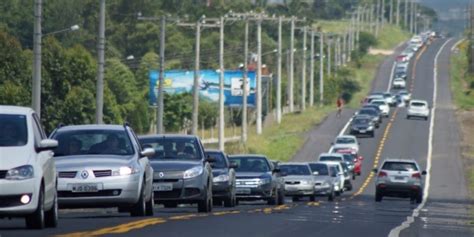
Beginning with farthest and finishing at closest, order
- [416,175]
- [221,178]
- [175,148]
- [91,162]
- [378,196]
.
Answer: [416,175], [378,196], [221,178], [175,148], [91,162]

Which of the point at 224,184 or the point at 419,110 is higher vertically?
the point at 224,184

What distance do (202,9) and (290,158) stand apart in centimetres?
7645

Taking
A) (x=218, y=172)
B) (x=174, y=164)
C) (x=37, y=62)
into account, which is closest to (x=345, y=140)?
(x=37, y=62)

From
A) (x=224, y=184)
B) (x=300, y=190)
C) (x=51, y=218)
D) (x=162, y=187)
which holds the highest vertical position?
(x=51, y=218)

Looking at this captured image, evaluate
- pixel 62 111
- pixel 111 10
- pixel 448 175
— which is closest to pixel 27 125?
pixel 448 175

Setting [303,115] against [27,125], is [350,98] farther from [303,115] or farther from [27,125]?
[27,125]

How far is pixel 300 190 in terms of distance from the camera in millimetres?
51125

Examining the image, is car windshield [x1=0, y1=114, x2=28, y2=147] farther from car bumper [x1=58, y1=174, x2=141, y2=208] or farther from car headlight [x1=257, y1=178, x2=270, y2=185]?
car headlight [x1=257, y1=178, x2=270, y2=185]

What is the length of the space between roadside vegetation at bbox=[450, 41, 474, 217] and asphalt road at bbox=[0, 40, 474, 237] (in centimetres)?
62

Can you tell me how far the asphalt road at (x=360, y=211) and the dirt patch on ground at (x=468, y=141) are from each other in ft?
1.56

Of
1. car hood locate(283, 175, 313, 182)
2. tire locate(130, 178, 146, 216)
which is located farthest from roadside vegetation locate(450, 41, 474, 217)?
tire locate(130, 178, 146, 216)

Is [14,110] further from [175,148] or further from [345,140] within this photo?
[345,140]

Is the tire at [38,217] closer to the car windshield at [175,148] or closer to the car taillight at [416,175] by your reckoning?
the car windshield at [175,148]

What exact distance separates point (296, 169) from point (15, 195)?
110 ft
